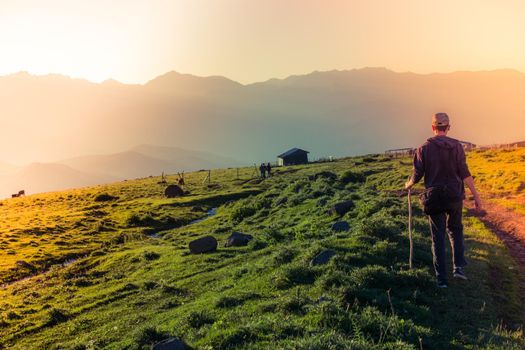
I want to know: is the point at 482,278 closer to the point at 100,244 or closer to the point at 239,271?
the point at 239,271

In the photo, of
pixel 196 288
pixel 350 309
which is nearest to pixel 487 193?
pixel 196 288

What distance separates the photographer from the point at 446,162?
38.4ft

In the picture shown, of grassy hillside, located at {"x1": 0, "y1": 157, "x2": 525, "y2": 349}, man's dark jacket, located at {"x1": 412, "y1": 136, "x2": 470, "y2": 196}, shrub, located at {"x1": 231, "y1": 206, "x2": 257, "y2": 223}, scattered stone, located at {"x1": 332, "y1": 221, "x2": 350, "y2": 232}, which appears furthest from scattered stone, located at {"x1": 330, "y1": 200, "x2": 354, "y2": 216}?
shrub, located at {"x1": 231, "y1": 206, "x2": 257, "y2": 223}

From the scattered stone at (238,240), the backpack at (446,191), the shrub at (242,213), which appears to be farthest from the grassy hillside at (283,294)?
the shrub at (242,213)

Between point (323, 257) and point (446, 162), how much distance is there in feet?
19.4

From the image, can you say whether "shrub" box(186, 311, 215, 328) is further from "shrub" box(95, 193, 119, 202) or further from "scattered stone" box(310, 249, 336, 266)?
"shrub" box(95, 193, 119, 202)

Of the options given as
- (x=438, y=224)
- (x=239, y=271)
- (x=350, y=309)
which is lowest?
(x=239, y=271)

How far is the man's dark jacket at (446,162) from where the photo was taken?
38.2 ft

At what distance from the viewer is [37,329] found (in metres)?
20.8

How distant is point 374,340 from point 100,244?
43.4 meters

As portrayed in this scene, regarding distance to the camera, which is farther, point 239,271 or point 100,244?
point 100,244

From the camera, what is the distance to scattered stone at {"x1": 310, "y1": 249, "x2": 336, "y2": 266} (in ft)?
49.4

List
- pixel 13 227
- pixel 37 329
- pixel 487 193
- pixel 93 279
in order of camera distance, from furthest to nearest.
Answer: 1. pixel 13 227
2. pixel 487 193
3. pixel 93 279
4. pixel 37 329

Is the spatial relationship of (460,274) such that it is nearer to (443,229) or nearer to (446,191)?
(443,229)
